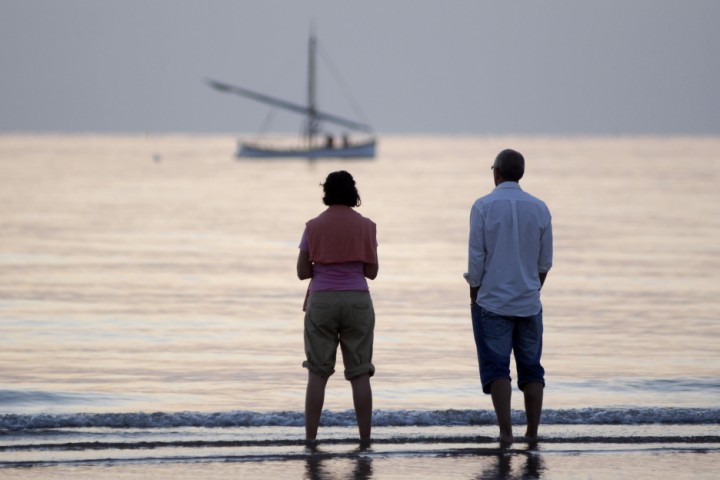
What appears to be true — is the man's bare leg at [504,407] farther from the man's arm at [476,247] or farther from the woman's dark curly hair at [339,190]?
the woman's dark curly hair at [339,190]

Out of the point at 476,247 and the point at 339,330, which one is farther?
the point at 339,330

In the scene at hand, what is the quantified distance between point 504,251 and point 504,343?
565 mm

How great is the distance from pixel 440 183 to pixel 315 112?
56.7 m

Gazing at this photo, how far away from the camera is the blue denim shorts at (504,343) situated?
8539mm

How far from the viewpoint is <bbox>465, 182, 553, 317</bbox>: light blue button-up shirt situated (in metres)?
8.48

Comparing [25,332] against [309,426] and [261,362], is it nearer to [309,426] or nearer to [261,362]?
[261,362]

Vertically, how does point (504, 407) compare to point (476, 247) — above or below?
below

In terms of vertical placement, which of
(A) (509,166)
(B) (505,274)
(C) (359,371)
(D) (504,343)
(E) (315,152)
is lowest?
(C) (359,371)

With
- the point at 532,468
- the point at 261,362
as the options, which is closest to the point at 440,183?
the point at 261,362

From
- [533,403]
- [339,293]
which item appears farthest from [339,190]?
[533,403]

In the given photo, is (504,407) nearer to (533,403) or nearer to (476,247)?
(533,403)

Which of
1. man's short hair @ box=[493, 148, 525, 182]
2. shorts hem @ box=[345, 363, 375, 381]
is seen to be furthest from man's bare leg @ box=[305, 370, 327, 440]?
man's short hair @ box=[493, 148, 525, 182]

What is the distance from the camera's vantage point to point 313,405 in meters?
8.68

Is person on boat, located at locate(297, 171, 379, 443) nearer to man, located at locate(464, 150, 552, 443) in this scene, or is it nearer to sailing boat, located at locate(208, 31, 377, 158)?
man, located at locate(464, 150, 552, 443)
